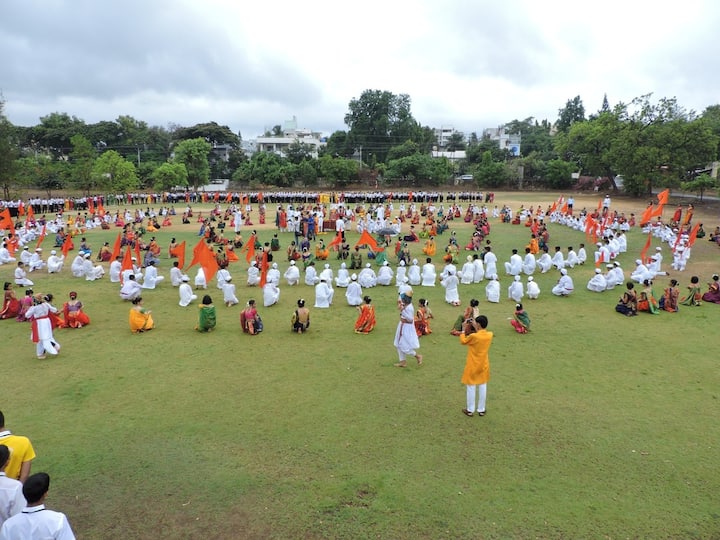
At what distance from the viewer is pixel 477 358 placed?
6.43 metres

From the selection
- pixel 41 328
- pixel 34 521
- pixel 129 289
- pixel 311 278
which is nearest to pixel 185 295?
pixel 129 289

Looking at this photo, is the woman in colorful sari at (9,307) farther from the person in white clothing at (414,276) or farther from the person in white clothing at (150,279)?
the person in white clothing at (414,276)

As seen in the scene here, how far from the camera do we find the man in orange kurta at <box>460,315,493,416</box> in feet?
21.0

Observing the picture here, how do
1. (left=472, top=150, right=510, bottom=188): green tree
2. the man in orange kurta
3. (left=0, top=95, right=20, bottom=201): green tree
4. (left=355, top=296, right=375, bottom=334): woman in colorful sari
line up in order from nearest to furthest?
the man in orange kurta, (left=355, top=296, right=375, bottom=334): woman in colorful sari, (left=0, top=95, right=20, bottom=201): green tree, (left=472, top=150, right=510, bottom=188): green tree

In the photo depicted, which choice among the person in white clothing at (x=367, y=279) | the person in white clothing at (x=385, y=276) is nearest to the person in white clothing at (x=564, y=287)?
the person in white clothing at (x=385, y=276)

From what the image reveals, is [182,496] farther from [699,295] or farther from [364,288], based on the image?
[699,295]

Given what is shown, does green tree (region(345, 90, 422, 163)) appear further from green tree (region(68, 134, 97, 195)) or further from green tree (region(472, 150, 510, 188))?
green tree (region(68, 134, 97, 195))

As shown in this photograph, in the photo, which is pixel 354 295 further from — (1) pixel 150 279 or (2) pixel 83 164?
(2) pixel 83 164

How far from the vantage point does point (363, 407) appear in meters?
6.95

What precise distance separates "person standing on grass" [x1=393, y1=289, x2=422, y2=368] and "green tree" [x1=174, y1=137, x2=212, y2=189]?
1645 inches

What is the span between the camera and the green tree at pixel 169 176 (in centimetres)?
4162

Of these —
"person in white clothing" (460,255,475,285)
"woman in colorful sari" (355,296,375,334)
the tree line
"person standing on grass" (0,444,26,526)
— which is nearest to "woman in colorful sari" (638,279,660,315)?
"person in white clothing" (460,255,475,285)

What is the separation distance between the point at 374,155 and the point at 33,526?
5548 cm

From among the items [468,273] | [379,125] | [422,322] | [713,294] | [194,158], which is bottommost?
[422,322]
